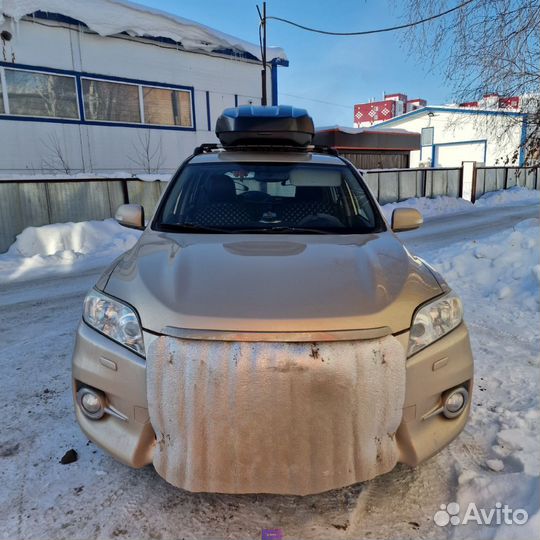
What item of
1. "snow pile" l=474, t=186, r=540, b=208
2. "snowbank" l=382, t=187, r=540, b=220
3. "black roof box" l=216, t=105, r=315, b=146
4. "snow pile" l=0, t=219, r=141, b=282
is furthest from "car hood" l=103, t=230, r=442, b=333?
"snow pile" l=474, t=186, r=540, b=208

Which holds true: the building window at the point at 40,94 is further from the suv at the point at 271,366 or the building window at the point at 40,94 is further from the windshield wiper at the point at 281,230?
the suv at the point at 271,366

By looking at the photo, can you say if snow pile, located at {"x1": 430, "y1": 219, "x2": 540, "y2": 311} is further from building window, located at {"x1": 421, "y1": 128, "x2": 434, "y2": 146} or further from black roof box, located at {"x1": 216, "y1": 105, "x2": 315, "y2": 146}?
building window, located at {"x1": 421, "y1": 128, "x2": 434, "y2": 146}

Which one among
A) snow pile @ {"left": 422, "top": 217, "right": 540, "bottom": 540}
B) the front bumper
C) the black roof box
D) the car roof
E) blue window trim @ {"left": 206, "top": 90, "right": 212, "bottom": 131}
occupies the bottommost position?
snow pile @ {"left": 422, "top": 217, "right": 540, "bottom": 540}

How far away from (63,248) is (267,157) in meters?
6.14

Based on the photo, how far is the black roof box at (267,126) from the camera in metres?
4.09

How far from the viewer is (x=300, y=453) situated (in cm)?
169

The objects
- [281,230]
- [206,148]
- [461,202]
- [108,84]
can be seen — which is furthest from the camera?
[461,202]

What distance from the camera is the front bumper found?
70.7 inches

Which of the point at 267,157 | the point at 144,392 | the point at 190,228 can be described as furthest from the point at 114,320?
the point at 267,157

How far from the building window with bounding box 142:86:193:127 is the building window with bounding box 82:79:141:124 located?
1.04 ft

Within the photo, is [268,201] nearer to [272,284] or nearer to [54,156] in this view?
[272,284]

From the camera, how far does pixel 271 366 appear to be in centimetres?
162

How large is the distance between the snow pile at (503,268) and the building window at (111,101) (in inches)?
386

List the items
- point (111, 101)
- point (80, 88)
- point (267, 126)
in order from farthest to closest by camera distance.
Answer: point (111, 101)
point (80, 88)
point (267, 126)
